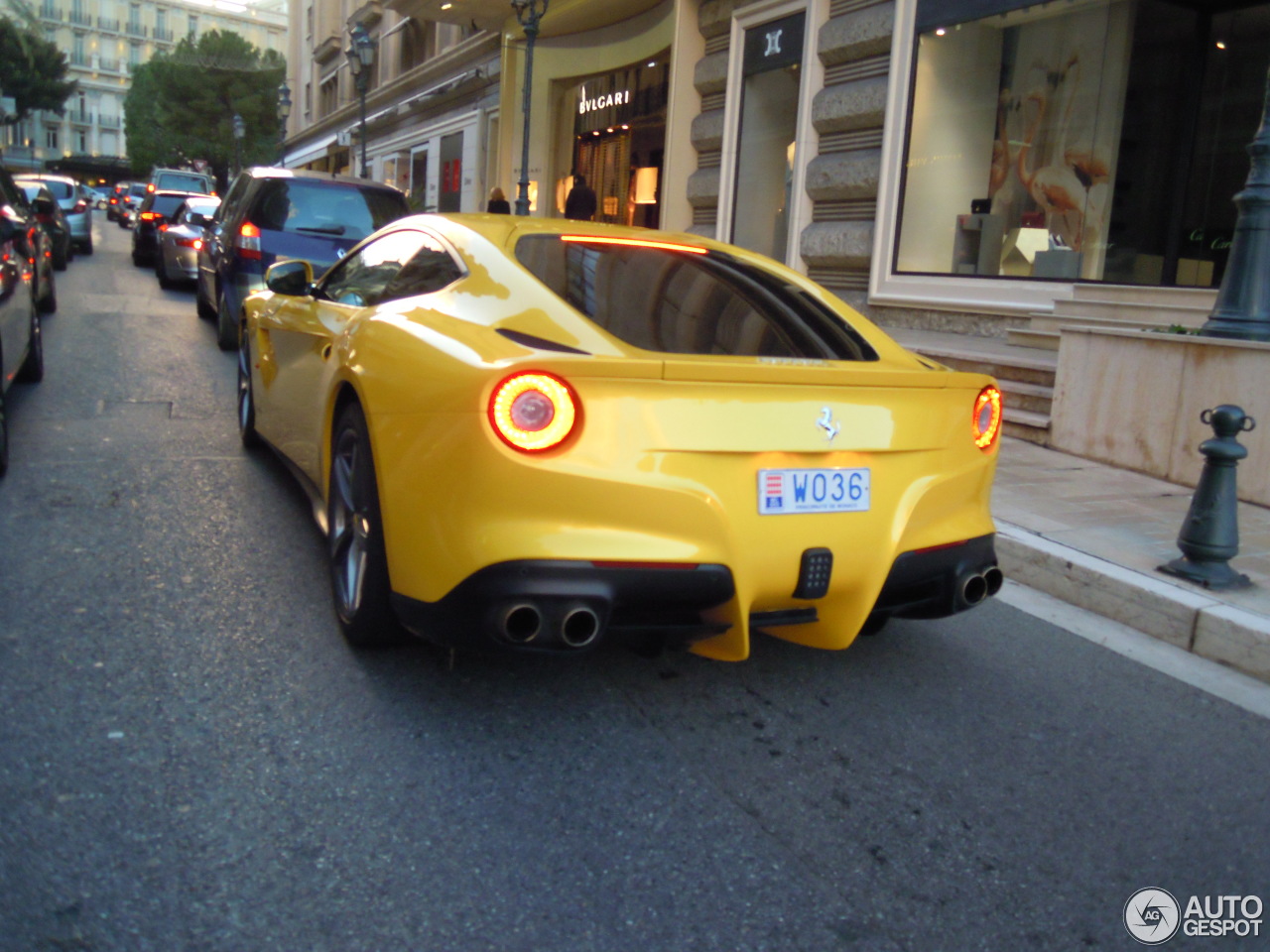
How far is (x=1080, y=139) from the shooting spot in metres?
11.8

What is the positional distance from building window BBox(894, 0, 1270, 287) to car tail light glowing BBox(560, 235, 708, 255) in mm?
7982

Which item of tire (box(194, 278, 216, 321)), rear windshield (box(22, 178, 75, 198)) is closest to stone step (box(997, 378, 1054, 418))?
tire (box(194, 278, 216, 321))

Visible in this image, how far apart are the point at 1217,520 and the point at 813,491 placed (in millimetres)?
2512

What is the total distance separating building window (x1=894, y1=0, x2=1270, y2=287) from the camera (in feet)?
36.8

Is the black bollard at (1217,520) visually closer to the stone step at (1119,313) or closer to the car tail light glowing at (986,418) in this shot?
the car tail light glowing at (986,418)

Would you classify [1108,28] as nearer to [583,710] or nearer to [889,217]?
[889,217]

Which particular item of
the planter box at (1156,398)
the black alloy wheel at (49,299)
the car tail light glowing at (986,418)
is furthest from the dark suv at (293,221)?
the car tail light glowing at (986,418)

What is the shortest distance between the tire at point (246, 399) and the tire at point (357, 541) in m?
2.44

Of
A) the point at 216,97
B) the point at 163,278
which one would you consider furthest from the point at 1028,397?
the point at 216,97

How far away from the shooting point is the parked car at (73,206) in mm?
21094

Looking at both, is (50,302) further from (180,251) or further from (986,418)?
(986,418)

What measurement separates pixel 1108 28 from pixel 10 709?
1166cm

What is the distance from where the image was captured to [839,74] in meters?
12.9

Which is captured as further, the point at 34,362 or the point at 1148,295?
the point at 1148,295
